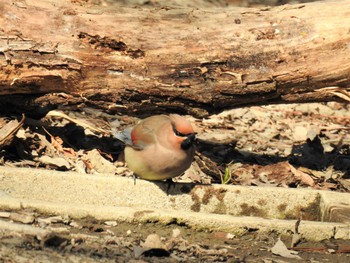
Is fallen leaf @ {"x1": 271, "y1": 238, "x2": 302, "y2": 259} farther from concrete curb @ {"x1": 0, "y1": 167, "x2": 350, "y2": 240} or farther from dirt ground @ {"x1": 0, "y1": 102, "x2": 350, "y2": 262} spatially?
concrete curb @ {"x1": 0, "y1": 167, "x2": 350, "y2": 240}

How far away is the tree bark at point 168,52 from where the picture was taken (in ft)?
20.9

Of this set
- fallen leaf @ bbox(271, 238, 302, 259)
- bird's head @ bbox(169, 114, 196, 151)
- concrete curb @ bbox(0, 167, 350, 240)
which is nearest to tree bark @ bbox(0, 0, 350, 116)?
bird's head @ bbox(169, 114, 196, 151)

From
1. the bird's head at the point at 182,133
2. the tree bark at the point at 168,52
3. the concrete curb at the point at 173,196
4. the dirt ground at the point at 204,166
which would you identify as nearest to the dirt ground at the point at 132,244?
the dirt ground at the point at 204,166

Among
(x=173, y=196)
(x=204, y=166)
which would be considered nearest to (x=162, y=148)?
(x=173, y=196)

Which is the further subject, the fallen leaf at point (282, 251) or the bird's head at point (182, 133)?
the bird's head at point (182, 133)

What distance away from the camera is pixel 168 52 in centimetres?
637

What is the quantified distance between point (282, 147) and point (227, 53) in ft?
6.60

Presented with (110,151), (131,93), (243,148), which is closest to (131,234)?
(131,93)

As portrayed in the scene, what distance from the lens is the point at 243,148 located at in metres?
7.90

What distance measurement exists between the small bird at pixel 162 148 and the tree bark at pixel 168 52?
20.8 inches

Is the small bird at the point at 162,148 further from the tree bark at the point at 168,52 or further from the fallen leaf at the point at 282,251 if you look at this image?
the fallen leaf at the point at 282,251

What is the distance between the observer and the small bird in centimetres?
583

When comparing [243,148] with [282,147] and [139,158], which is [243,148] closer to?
[282,147]

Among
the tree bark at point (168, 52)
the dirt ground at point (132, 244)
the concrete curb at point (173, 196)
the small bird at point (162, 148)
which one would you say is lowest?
the dirt ground at point (132, 244)
